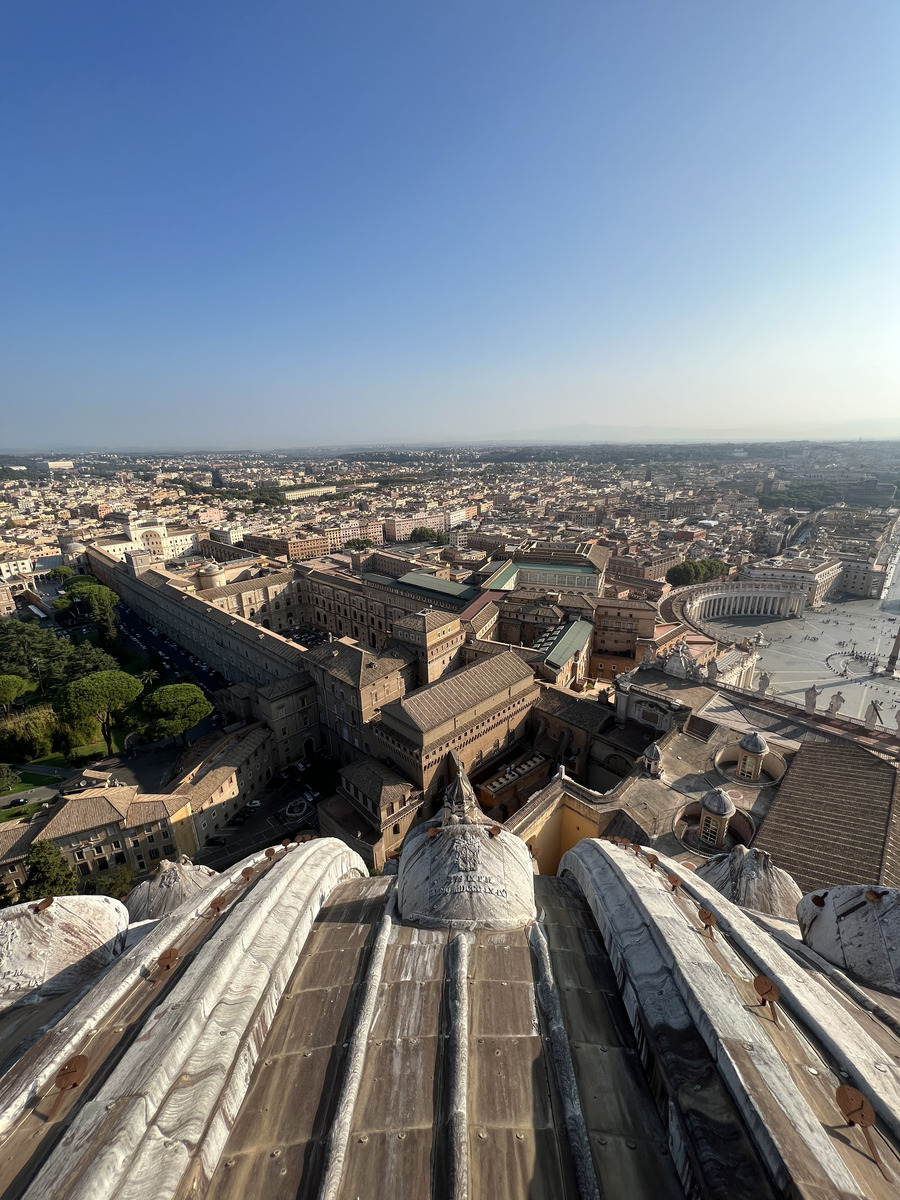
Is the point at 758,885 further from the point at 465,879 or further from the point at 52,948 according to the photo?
the point at 52,948

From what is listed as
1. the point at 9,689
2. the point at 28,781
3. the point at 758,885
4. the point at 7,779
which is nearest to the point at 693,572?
the point at 758,885

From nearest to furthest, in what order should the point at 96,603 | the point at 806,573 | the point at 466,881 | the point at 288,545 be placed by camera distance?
1. the point at 466,881
2. the point at 96,603
3. the point at 806,573
4. the point at 288,545

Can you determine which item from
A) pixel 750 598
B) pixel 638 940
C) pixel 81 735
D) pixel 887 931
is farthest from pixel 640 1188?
pixel 750 598

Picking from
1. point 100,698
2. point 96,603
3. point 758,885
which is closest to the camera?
point 758,885

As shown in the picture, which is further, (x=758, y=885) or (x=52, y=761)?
(x=52, y=761)

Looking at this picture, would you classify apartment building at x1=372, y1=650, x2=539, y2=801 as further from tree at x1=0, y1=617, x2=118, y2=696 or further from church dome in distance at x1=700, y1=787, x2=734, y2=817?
tree at x1=0, y1=617, x2=118, y2=696

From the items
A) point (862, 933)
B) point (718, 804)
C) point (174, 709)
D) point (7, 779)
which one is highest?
point (862, 933)
